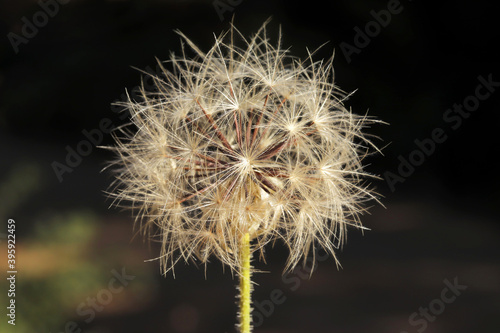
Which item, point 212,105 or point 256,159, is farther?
point 212,105

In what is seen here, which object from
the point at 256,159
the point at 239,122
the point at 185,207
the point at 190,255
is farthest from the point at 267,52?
the point at 190,255

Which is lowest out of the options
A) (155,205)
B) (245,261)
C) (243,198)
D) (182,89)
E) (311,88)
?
(245,261)

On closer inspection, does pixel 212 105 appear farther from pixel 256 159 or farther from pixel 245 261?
pixel 245 261
